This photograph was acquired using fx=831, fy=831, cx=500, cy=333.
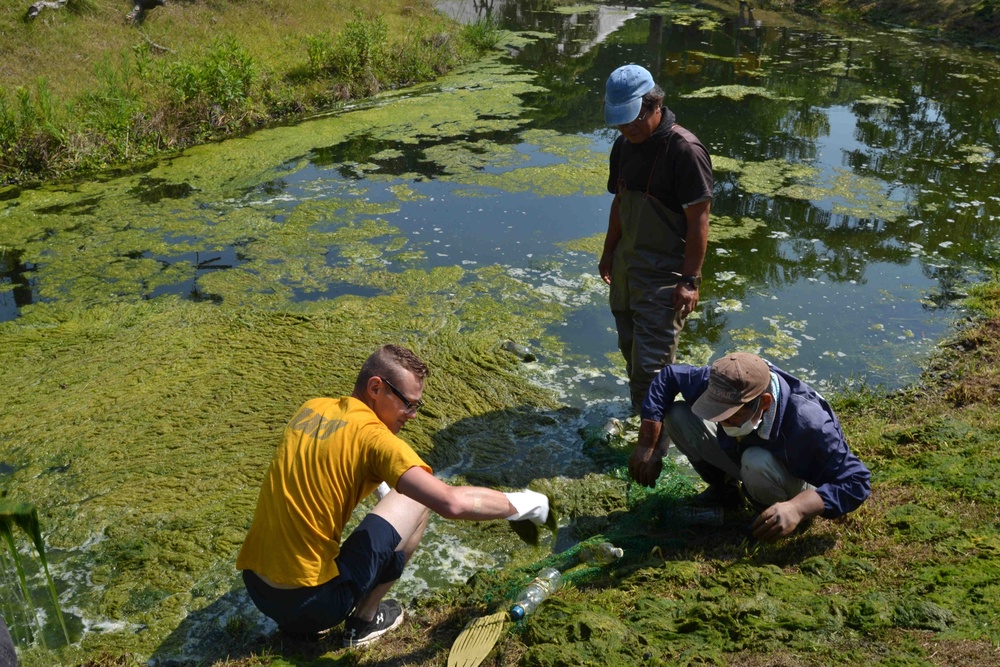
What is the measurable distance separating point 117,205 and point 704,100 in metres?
7.90

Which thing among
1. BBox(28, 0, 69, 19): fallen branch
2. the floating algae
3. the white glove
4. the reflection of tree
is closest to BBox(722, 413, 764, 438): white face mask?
the white glove

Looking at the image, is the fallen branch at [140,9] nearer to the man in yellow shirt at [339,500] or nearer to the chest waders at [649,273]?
→ the chest waders at [649,273]

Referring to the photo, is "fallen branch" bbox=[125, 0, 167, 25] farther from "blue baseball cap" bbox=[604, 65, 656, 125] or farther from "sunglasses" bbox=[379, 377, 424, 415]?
"sunglasses" bbox=[379, 377, 424, 415]

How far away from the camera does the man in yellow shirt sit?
8.50 feet

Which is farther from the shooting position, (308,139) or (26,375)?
(308,139)

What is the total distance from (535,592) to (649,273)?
173 centimetres

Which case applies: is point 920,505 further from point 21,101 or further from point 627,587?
point 21,101

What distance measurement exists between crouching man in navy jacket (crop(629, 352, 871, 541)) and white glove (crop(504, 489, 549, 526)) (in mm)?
642

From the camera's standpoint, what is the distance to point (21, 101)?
322 inches

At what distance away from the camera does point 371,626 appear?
295cm

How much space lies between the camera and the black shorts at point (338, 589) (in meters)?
2.69

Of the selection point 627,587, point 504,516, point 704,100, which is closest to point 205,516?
point 504,516

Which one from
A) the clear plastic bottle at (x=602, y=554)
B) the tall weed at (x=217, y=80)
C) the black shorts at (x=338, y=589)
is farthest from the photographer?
the tall weed at (x=217, y=80)

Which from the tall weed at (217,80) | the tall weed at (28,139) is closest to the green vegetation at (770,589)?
the tall weed at (28,139)
